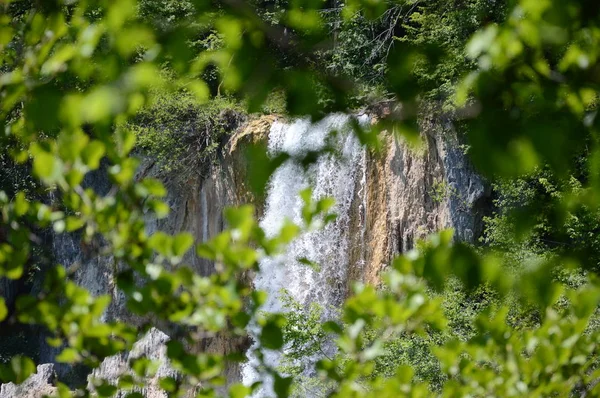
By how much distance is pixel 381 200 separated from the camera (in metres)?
12.7

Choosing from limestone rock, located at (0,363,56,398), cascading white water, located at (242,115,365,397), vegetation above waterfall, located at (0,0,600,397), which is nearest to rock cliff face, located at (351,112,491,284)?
cascading white water, located at (242,115,365,397)

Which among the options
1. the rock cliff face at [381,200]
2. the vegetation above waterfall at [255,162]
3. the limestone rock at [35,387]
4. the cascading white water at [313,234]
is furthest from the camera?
the cascading white water at [313,234]

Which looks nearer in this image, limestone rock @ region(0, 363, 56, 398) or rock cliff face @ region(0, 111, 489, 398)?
limestone rock @ region(0, 363, 56, 398)

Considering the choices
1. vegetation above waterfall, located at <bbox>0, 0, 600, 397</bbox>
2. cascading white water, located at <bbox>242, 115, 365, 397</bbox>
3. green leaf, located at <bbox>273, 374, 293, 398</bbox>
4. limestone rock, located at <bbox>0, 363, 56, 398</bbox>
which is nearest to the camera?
vegetation above waterfall, located at <bbox>0, 0, 600, 397</bbox>

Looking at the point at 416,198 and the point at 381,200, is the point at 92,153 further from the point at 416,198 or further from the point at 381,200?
the point at 381,200

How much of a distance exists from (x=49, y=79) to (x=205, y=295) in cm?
52

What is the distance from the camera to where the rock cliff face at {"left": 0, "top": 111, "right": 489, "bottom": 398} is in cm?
1161

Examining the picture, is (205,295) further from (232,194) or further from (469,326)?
(232,194)

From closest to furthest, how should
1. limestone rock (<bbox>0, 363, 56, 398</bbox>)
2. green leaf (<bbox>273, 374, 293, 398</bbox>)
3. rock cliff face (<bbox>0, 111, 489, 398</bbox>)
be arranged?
green leaf (<bbox>273, 374, 293, 398</bbox>), limestone rock (<bbox>0, 363, 56, 398</bbox>), rock cliff face (<bbox>0, 111, 489, 398</bbox>)

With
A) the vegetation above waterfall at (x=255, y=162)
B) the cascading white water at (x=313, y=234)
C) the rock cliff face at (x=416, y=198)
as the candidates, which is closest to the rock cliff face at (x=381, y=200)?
the rock cliff face at (x=416, y=198)

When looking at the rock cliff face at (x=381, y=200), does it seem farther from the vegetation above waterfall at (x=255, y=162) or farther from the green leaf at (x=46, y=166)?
the green leaf at (x=46, y=166)

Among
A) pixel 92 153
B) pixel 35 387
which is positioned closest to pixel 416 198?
pixel 35 387

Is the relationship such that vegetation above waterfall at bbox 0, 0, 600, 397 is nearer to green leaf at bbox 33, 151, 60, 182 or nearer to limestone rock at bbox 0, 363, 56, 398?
green leaf at bbox 33, 151, 60, 182

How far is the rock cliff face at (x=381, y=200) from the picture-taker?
11.6 m
